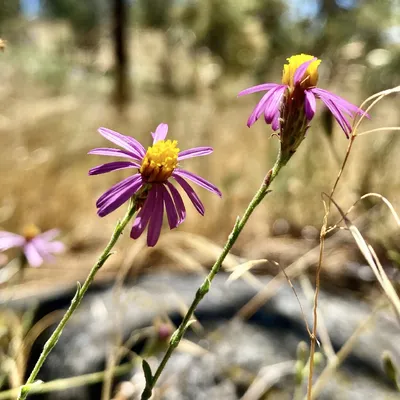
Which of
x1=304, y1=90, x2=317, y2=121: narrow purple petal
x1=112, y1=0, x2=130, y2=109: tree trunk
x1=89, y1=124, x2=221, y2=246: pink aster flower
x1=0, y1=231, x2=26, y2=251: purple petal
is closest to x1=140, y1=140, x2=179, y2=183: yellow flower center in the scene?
x1=89, y1=124, x2=221, y2=246: pink aster flower

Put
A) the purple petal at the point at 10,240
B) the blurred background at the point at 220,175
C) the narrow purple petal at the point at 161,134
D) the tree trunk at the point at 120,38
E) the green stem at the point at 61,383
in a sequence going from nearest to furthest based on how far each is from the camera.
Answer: the narrow purple petal at the point at 161,134, the green stem at the point at 61,383, the purple petal at the point at 10,240, the blurred background at the point at 220,175, the tree trunk at the point at 120,38

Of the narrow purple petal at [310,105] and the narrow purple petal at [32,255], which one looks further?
the narrow purple petal at [32,255]

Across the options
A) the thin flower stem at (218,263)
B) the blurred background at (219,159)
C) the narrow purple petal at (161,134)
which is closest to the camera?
the thin flower stem at (218,263)

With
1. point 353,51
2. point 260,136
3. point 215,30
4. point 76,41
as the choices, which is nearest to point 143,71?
point 76,41

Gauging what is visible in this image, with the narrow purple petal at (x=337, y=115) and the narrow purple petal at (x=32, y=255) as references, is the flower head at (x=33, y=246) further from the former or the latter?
the narrow purple petal at (x=337, y=115)

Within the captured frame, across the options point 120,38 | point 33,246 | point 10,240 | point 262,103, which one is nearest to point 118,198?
point 262,103

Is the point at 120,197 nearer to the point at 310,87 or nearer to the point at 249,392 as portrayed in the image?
the point at 310,87

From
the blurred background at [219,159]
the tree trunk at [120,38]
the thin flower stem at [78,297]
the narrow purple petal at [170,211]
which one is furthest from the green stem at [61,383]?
the tree trunk at [120,38]
